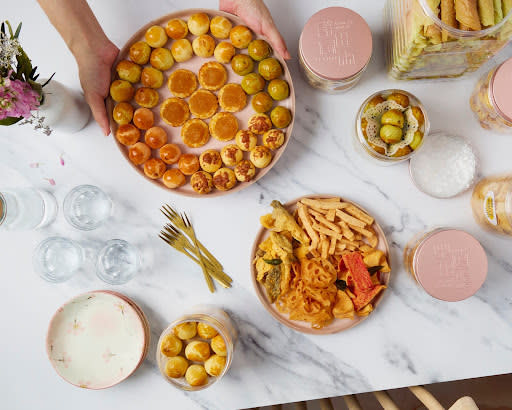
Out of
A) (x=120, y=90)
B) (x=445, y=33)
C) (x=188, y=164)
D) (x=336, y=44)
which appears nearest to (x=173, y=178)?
(x=188, y=164)

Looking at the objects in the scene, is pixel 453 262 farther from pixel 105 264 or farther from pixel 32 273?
pixel 32 273

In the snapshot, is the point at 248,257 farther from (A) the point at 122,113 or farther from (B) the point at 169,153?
(A) the point at 122,113

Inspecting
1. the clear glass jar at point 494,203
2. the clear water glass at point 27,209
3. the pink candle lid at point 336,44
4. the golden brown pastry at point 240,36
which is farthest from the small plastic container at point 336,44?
the clear water glass at point 27,209

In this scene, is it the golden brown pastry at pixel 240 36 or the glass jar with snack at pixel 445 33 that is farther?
the golden brown pastry at pixel 240 36

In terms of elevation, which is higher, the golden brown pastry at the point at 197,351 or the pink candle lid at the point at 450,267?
the golden brown pastry at the point at 197,351

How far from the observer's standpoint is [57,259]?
3.71 ft

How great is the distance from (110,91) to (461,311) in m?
1.07

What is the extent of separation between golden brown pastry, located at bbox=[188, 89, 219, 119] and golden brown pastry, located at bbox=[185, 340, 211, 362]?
574mm

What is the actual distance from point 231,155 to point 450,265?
602 millimetres

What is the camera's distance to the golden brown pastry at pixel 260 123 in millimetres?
1038

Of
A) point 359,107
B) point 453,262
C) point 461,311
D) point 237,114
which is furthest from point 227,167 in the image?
point 461,311

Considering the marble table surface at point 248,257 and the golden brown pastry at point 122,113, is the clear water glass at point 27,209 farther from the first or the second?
the golden brown pastry at point 122,113

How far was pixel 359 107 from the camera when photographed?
3.66 ft

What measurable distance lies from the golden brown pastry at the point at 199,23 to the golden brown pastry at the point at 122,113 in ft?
0.83
